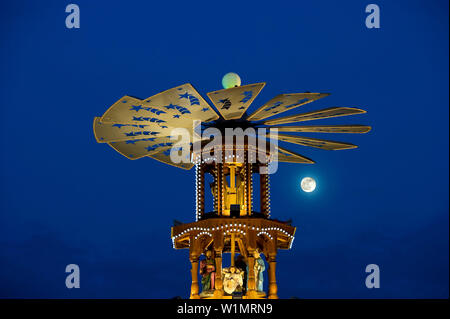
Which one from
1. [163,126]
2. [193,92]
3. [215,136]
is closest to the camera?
[193,92]

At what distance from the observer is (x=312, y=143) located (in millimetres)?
30078

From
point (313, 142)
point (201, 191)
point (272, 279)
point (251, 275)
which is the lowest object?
point (272, 279)

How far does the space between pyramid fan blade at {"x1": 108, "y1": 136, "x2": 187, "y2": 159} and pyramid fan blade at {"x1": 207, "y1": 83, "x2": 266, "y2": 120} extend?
5150 mm

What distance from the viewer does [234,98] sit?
2456 centimetres

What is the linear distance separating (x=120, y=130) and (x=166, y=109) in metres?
2.90

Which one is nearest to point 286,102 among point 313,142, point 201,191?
point 313,142

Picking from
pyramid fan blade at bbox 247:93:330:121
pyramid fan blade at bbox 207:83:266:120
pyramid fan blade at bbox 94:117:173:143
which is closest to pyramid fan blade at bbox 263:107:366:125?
pyramid fan blade at bbox 247:93:330:121

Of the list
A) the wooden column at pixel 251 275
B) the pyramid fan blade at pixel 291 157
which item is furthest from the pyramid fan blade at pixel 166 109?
the wooden column at pixel 251 275

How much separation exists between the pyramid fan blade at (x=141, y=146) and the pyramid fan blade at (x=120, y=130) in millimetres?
1310

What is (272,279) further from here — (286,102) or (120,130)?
(120,130)
